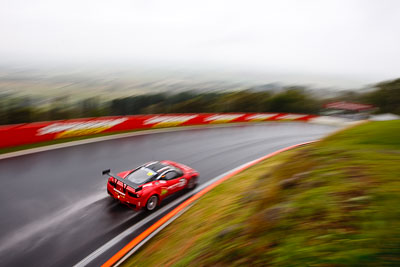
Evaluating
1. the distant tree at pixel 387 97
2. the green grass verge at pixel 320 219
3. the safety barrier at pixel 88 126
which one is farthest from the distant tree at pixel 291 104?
the green grass verge at pixel 320 219

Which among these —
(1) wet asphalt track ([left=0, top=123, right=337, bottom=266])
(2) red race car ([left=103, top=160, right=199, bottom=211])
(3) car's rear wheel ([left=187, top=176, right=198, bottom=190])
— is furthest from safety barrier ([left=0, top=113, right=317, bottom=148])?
(3) car's rear wheel ([left=187, top=176, right=198, bottom=190])

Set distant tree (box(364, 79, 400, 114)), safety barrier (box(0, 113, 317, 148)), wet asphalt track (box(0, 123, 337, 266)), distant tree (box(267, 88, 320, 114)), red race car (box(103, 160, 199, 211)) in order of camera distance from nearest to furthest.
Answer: wet asphalt track (box(0, 123, 337, 266)) → red race car (box(103, 160, 199, 211)) → safety barrier (box(0, 113, 317, 148)) → distant tree (box(267, 88, 320, 114)) → distant tree (box(364, 79, 400, 114))

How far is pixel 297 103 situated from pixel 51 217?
Result: 32.0 m

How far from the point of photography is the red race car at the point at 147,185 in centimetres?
685

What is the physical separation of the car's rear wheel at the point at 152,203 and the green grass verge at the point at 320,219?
1.77 metres

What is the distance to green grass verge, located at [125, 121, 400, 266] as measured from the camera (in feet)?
7.87

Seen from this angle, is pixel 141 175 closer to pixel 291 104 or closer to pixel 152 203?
pixel 152 203

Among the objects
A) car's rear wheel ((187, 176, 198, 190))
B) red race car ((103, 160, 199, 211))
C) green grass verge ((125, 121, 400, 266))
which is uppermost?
green grass verge ((125, 121, 400, 266))

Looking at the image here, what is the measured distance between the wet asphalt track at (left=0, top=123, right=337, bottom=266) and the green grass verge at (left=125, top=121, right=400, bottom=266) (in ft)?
5.34

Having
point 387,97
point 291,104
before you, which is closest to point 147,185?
point 291,104

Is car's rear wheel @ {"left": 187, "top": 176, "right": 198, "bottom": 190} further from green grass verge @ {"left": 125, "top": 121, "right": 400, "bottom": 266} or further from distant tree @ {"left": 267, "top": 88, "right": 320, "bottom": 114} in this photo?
distant tree @ {"left": 267, "top": 88, "right": 320, "bottom": 114}

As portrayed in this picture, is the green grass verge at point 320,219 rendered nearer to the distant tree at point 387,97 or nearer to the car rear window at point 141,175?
the car rear window at point 141,175

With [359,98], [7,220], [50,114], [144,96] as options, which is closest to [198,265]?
[7,220]

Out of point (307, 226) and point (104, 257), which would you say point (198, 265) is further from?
point (104, 257)
